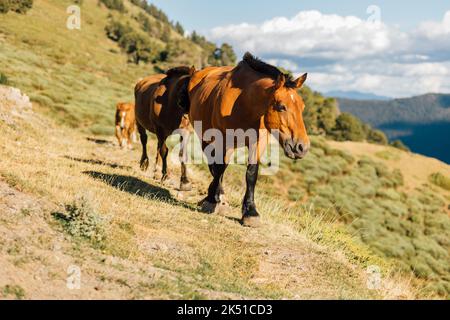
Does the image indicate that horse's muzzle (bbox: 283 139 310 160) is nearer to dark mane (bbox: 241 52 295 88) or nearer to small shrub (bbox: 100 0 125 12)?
dark mane (bbox: 241 52 295 88)

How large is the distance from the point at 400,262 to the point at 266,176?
457 inches

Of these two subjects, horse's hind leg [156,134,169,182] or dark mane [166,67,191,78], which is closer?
dark mane [166,67,191,78]

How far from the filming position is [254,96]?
823 cm

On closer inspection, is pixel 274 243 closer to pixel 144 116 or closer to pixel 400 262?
pixel 144 116

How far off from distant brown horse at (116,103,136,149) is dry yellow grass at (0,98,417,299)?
31.9ft

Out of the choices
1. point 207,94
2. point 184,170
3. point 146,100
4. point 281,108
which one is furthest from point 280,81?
point 146,100

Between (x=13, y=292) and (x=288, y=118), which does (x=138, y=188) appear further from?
(x=13, y=292)

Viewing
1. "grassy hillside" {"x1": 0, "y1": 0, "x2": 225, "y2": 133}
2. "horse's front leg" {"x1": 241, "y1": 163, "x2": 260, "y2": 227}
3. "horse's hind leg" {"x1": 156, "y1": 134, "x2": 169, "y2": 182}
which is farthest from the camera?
"grassy hillside" {"x1": 0, "y1": 0, "x2": 225, "y2": 133}

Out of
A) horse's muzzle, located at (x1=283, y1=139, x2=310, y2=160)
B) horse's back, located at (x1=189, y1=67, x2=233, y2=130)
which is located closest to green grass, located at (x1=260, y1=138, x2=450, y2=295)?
horse's back, located at (x1=189, y1=67, x2=233, y2=130)

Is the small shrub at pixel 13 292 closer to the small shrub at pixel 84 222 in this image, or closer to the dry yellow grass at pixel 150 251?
the dry yellow grass at pixel 150 251

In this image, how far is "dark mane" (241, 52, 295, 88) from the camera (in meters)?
7.90

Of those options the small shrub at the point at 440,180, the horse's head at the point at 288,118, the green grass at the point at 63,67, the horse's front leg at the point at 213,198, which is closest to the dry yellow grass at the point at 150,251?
the horse's front leg at the point at 213,198

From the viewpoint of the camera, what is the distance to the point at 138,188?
1082 centimetres

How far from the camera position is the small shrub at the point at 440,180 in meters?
45.7
